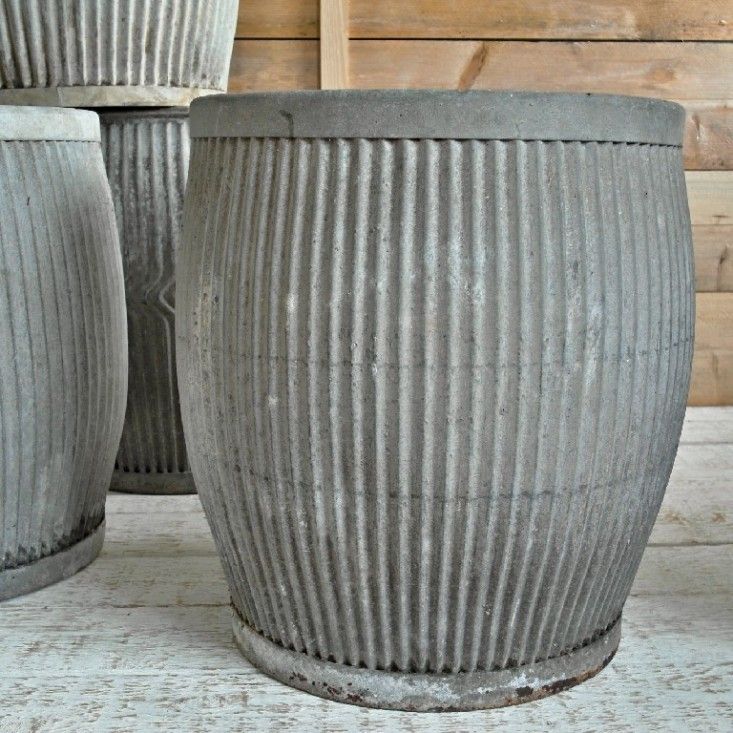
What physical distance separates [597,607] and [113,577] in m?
0.59

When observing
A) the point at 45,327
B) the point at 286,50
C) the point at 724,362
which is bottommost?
the point at 724,362

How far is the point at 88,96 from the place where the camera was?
167 centimetres

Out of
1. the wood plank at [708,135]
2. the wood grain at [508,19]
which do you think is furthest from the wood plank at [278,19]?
the wood plank at [708,135]

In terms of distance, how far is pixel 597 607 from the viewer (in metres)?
1.17

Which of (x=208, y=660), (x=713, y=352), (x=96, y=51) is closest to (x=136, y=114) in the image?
(x=96, y=51)

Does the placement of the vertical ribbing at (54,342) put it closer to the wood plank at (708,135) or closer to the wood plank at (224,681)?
the wood plank at (224,681)

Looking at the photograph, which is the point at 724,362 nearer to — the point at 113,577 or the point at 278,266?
the point at 113,577

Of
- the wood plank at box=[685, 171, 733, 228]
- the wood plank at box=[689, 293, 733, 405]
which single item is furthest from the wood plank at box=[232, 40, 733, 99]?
the wood plank at box=[689, 293, 733, 405]

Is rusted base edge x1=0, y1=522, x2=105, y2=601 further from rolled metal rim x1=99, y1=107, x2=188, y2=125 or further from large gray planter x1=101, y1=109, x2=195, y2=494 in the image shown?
rolled metal rim x1=99, y1=107, x2=188, y2=125

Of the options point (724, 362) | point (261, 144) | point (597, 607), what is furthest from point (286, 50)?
point (597, 607)

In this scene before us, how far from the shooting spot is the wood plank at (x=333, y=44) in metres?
2.23

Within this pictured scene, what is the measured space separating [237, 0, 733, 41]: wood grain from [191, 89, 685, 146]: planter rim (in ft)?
4.04

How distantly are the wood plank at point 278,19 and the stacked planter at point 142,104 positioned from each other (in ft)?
1.35

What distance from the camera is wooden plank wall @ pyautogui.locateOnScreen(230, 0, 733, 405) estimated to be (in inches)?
88.4
